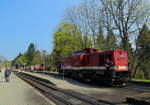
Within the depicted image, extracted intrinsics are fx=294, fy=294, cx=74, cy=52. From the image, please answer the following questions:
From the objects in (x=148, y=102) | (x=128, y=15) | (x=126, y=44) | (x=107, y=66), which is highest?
(x=128, y=15)

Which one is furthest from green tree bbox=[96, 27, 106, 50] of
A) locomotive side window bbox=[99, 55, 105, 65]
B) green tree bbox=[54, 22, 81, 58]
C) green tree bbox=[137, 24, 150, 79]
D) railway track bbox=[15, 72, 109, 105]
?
railway track bbox=[15, 72, 109, 105]

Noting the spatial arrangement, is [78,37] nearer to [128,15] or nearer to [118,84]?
[128,15]

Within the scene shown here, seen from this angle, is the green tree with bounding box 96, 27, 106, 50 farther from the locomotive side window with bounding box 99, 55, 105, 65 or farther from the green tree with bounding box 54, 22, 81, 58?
the locomotive side window with bounding box 99, 55, 105, 65

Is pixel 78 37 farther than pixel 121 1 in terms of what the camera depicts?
Yes

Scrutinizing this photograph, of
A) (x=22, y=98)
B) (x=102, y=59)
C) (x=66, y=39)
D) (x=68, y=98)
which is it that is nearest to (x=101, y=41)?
(x=66, y=39)

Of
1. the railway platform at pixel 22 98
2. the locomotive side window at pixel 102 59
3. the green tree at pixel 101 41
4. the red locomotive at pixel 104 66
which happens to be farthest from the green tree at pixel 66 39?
the railway platform at pixel 22 98

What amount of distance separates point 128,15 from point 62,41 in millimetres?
39533

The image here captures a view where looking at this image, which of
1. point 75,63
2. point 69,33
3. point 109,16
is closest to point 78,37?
point 69,33

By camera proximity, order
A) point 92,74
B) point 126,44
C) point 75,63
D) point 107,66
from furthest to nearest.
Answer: point 126,44
point 75,63
point 92,74
point 107,66

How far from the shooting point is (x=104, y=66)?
28.2m

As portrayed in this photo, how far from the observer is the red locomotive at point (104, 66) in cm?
2686

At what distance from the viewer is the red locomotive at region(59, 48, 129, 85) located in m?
26.9

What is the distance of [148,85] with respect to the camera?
25.2 metres

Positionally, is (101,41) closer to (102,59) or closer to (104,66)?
(102,59)
